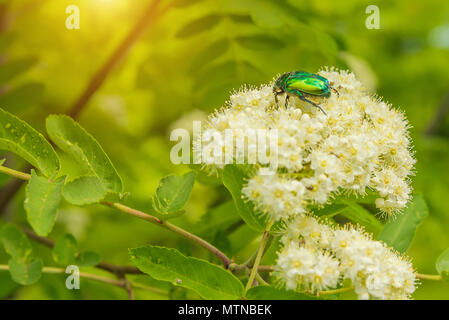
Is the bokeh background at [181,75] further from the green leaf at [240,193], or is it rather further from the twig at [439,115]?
the green leaf at [240,193]

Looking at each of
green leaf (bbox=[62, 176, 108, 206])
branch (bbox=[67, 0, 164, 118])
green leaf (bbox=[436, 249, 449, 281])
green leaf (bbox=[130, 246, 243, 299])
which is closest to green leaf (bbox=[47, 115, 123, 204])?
green leaf (bbox=[62, 176, 108, 206])

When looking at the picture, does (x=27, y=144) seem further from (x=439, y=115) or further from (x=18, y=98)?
(x=439, y=115)

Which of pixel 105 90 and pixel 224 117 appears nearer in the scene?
pixel 224 117

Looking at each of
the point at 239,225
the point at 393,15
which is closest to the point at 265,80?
the point at 239,225

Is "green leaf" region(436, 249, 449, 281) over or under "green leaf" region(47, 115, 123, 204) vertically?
under

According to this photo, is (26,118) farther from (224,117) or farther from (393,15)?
(393,15)

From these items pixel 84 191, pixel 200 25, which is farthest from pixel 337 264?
pixel 200 25

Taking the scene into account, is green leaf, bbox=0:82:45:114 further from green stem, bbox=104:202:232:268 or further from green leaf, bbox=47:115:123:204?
green stem, bbox=104:202:232:268
